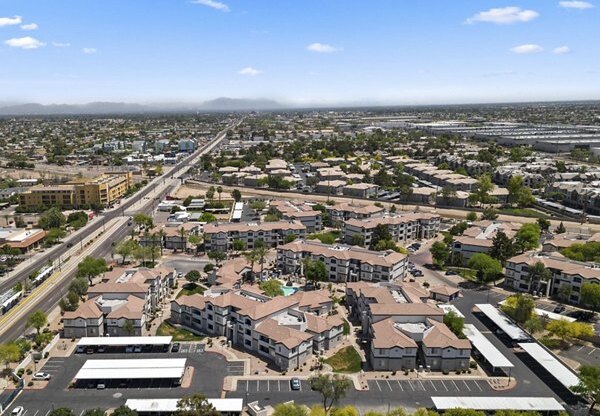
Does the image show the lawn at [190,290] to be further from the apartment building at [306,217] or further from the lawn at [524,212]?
the lawn at [524,212]

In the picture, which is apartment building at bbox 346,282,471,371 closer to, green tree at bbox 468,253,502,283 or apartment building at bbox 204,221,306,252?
green tree at bbox 468,253,502,283

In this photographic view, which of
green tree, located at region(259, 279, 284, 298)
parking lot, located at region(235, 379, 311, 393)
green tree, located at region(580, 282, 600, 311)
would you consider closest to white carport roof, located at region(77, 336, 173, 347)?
parking lot, located at region(235, 379, 311, 393)

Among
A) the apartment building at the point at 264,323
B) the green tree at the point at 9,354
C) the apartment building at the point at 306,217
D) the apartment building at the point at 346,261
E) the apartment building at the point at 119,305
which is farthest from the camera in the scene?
the apartment building at the point at 306,217

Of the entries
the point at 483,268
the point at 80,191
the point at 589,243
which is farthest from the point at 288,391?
the point at 80,191

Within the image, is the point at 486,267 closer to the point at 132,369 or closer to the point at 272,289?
the point at 272,289

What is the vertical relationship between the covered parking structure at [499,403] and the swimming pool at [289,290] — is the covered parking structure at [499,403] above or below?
below

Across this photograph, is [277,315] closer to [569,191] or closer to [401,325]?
[401,325]

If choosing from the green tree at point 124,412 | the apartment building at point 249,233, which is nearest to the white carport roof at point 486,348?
the green tree at point 124,412
